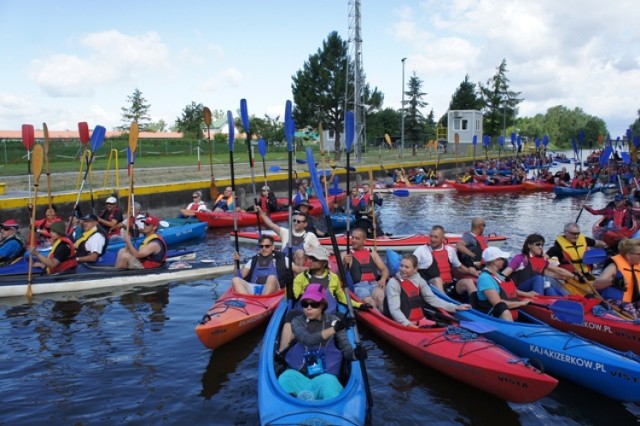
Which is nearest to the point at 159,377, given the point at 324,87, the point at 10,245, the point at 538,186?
the point at 10,245

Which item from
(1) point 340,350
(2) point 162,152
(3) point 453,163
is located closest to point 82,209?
(1) point 340,350

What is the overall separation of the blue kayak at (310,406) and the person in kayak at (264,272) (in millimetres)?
2952

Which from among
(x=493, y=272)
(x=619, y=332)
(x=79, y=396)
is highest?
(x=493, y=272)

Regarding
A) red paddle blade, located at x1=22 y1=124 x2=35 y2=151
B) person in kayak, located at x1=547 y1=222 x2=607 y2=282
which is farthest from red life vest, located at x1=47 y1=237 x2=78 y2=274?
person in kayak, located at x1=547 y1=222 x2=607 y2=282

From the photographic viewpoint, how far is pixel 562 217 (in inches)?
800

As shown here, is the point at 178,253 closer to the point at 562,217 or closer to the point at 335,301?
the point at 335,301

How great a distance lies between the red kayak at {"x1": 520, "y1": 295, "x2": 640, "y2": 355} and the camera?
6237mm

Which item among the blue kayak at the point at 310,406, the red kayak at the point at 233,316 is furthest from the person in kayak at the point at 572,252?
the blue kayak at the point at 310,406

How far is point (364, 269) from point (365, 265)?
2.5 inches

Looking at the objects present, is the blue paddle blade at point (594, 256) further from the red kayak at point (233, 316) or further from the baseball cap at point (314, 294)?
the baseball cap at point (314, 294)

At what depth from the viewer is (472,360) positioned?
5480 millimetres

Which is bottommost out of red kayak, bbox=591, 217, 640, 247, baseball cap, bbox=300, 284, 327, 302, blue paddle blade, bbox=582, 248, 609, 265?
red kayak, bbox=591, 217, 640, 247

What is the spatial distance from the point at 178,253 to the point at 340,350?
23.6 feet

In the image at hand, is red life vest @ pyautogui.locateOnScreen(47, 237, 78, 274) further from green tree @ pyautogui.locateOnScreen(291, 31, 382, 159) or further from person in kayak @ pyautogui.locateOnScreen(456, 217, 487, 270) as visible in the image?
green tree @ pyautogui.locateOnScreen(291, 31, 382, 159)
